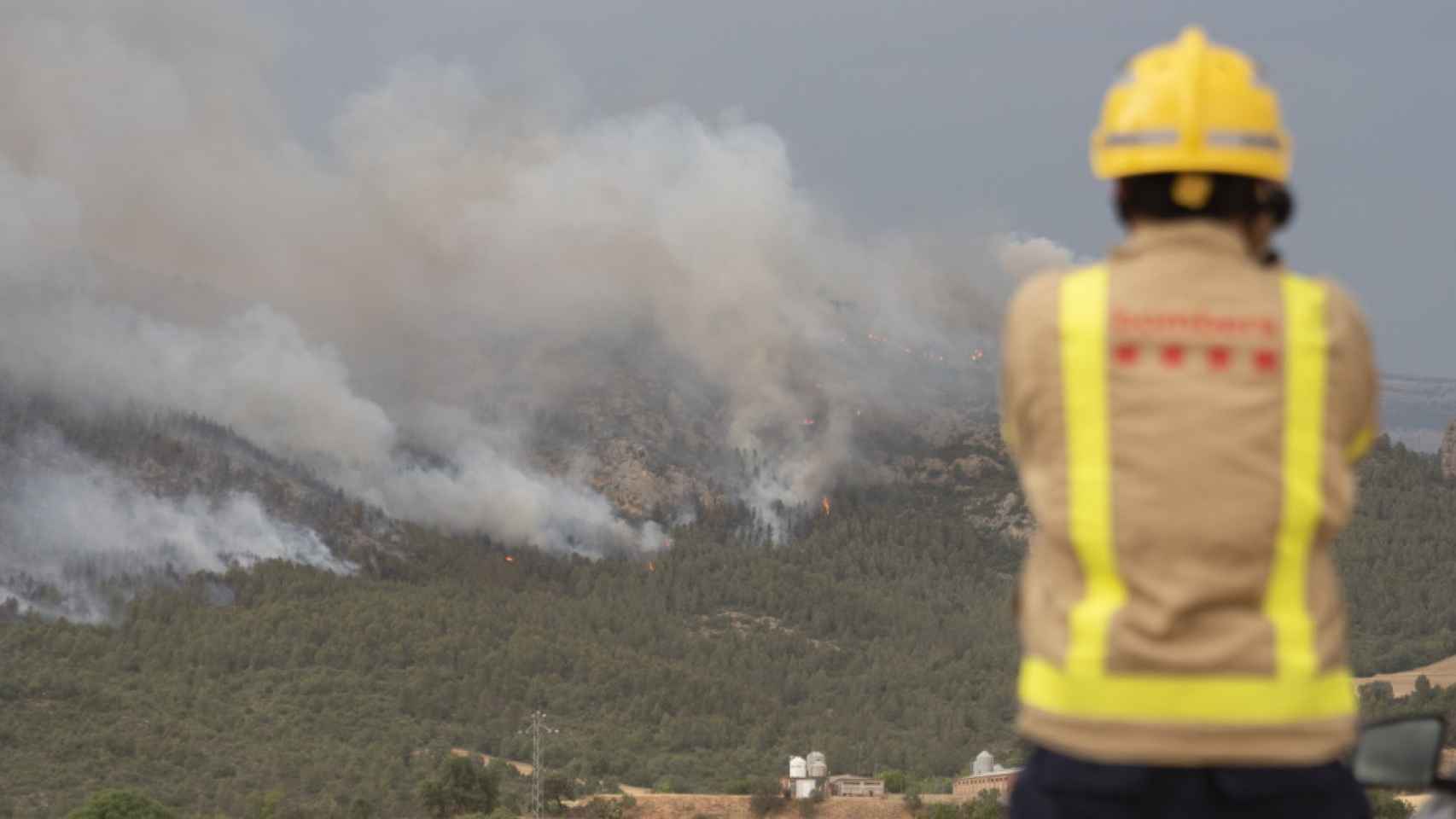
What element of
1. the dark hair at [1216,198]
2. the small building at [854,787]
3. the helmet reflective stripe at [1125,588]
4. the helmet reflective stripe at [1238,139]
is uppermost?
the small building at [854,787]

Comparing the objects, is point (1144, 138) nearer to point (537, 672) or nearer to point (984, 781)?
point (984, 781)

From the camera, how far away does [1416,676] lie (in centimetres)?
13850

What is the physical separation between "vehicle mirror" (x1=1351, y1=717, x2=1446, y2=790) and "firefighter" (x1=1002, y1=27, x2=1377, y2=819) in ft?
0.70

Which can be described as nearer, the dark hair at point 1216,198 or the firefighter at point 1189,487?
the firefighter at point 1189,487

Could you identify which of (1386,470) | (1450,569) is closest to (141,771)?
(1450,569)

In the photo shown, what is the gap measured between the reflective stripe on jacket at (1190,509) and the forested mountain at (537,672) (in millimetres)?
96669

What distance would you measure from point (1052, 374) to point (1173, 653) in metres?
0.62

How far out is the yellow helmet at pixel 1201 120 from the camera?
4.48 m

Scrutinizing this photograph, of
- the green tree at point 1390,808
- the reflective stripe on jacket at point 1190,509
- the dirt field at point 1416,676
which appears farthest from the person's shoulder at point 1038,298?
the dirt field at point 1416,676

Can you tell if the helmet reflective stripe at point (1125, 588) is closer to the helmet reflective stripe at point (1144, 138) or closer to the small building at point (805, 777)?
the helmet reflective stripe at point (1144, 138)

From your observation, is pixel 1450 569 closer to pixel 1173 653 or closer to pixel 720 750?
pixel 720 750

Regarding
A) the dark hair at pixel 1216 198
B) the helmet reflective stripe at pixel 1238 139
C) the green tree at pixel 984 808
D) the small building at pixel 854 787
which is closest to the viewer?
the helmet reflective stripe at pixel 1238 139

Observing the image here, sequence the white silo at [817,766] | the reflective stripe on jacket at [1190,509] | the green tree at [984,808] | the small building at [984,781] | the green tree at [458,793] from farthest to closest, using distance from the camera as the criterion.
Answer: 1. the white silo at [817,766]
2. the green tree at [458,793]
3. the small building at [984,781]
4. the green tree at [984,808]
5. the reflective stripe on jacket at [1190,509]

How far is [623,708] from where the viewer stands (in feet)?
513
